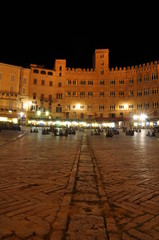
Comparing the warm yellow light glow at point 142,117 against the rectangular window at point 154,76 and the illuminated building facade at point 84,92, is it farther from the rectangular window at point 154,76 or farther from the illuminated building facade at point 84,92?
the rectangular window at point 154,76

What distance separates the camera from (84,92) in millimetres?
53062

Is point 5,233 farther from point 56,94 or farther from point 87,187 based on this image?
point 56,94

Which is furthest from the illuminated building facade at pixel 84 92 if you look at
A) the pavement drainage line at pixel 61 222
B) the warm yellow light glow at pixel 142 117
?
the pavement drainage line at pixel 61 222

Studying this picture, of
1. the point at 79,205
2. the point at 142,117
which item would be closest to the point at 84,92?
the point at 142,117

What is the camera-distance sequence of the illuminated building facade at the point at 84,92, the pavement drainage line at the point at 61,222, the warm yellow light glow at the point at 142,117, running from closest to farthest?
the pavement drainage line at the point at 61,222, the illuminated building facade at the point at 84,92, the warm yellow light glow at the point at 142,117

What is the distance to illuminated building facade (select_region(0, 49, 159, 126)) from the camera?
46.6 metres

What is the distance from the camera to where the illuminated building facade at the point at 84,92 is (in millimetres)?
46625

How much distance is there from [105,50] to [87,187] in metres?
54.8

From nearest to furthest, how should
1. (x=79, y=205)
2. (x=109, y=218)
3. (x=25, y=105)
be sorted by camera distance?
1. (x=109, y=218)
2. (x=79, y=205)
3. (x=25, y=105)

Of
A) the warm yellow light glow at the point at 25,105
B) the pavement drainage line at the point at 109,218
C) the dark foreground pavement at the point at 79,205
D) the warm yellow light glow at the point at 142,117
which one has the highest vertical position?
the warm yellow light glow at the point at 25,105

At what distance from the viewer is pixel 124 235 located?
196cm

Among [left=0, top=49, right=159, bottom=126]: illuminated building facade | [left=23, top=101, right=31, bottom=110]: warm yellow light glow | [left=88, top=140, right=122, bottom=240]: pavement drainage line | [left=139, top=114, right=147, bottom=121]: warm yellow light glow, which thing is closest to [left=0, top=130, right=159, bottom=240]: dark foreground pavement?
[left=88, top=140, right=122, bottom=240]: pavement drainage line

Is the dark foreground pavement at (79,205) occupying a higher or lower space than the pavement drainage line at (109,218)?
lower

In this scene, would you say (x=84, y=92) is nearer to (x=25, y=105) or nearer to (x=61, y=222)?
(x=25, y=105)
